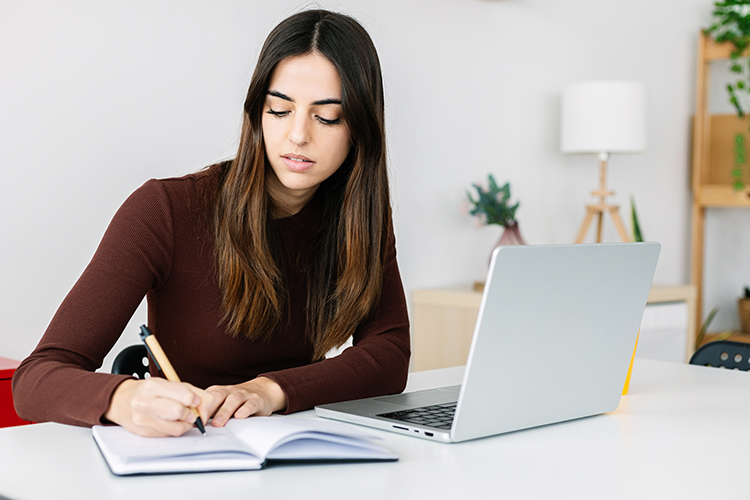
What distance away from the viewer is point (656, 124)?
411 cm

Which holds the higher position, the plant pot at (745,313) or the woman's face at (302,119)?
the woman's face at (302,119)

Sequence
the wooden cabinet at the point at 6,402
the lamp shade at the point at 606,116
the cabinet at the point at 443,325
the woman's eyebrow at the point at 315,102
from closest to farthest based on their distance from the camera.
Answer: the woman's eyebrow at the point at 315,102, the wooden cabinet at the point at 6,402, the cabinet at the point at 443,325, the lamp shade at the point at 606,116

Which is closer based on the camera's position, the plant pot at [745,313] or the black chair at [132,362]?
the black chair at [132,362]

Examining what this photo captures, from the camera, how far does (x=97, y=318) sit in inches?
42.9

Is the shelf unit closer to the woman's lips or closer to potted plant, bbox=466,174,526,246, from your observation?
potted plant, bbox=466,174,526,246

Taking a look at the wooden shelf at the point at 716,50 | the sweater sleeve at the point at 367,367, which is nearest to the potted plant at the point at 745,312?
the wooden shelf at the point at 716,50

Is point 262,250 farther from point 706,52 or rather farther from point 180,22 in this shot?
point 706,52

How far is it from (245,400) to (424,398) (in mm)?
282

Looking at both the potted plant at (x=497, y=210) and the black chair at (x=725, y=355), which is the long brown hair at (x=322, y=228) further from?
the potted plant at (x=497, y=210)

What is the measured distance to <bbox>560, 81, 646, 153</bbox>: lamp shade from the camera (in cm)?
320

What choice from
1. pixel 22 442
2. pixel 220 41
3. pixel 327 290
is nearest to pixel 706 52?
pixel 220 41

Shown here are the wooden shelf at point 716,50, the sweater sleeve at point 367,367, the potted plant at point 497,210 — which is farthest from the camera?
the wooden shelf at point 716,50

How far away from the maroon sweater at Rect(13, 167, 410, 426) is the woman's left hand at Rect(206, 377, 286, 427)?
0.05 ft

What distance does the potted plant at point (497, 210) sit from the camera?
3004mm
